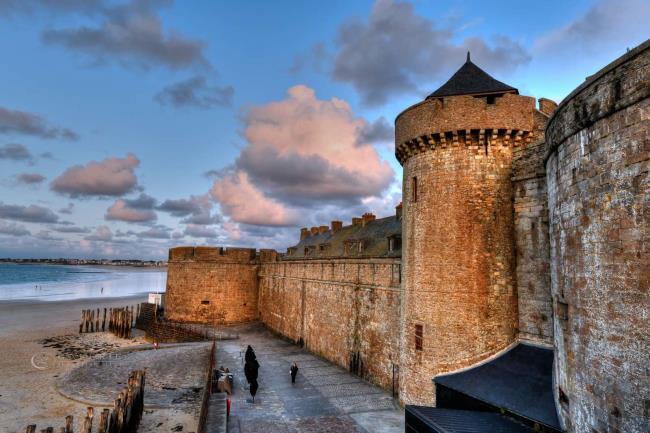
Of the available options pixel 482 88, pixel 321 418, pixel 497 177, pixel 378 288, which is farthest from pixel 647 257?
pixel 378 288

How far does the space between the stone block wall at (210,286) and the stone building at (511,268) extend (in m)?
14.4

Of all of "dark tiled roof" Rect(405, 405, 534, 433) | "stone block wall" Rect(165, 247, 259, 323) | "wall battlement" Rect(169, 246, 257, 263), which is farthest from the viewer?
"wall battlement" Rect(169, 246, 257, 263)

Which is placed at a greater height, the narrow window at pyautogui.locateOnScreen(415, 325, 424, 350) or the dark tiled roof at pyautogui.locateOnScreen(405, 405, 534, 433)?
the narrow window at pyautogui.locateOnScreen(415, 325, 424, 350)

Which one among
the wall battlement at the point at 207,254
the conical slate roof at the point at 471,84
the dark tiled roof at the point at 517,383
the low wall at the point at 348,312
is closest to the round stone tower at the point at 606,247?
the dark tiled roof at the point at 517,383

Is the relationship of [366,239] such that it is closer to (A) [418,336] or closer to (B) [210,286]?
(A) [418,336]

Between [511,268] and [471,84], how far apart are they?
20.2 ft

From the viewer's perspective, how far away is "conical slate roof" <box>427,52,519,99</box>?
42.9 feet

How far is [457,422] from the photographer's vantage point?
9.73 m

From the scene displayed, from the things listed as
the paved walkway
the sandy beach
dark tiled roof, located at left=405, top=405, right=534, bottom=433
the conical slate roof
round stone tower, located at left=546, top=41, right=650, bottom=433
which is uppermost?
the conical slate roof

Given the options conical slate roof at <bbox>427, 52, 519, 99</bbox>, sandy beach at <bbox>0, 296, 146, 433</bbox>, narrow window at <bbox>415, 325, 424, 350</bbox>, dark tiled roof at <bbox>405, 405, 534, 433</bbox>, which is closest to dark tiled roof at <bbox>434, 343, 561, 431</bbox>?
dark tiled roof at <bbox>405, 405, 534, 433</bbox>

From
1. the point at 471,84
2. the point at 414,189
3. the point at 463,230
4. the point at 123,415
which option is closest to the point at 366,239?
the point at 414,189

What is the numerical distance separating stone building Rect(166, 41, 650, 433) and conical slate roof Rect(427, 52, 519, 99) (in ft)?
0.22

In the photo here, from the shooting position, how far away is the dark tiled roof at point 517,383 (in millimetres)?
9789

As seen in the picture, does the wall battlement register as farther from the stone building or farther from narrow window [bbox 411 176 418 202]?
narrow window [bbox 411 176 418 202]
